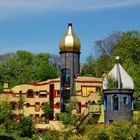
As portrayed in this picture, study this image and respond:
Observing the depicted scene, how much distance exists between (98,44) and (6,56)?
20.5 metres

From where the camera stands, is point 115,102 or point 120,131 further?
point 115,102

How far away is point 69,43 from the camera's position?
5247cm

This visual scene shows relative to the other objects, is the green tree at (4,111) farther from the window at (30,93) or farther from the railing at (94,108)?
the railing at (94,108)

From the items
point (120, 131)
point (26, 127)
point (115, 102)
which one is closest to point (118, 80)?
point (115, 102)

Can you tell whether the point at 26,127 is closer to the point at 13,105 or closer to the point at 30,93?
the point at 13,105

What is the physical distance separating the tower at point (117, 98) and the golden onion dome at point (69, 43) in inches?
458

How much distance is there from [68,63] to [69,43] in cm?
198

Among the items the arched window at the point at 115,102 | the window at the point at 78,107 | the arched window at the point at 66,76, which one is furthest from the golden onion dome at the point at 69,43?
the arched window at the point at 115,102

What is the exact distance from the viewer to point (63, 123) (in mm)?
46562

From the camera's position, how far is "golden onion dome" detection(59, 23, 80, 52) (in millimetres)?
52438

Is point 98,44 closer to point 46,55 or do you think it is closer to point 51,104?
point 46,55

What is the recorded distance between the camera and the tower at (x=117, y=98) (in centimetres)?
4084

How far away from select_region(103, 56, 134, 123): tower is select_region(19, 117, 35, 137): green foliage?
10.1 metres

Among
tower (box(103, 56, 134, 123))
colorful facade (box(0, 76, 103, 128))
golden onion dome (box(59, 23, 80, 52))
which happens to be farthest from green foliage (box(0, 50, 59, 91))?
tower (box(103, 56, 134, 123))
